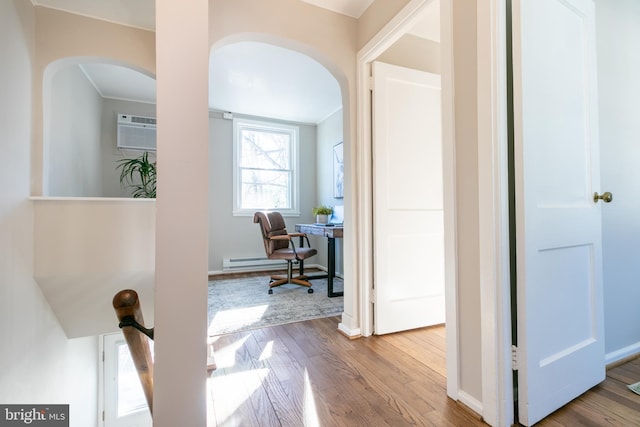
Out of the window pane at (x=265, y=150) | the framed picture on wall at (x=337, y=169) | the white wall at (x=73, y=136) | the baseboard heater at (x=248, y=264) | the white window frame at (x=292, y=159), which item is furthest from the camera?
the window pane at (x=265, y=150)

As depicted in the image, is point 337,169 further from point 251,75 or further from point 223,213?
point 223,213

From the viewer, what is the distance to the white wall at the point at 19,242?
4.36 feet

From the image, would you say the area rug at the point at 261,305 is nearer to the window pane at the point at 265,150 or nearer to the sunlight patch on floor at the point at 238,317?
the sunlight patch on floor at the point at 238,317

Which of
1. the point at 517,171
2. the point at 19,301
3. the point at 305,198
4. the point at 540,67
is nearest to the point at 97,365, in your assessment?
the point at 19,301

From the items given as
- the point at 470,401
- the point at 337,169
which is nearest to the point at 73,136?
the point at 337,169

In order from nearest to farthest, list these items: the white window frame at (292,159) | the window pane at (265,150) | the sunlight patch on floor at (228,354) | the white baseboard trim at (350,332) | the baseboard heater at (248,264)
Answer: the sunlight patch on floor at (228,354)
the white baseboard trim at (350,332)
the baseboard heater at (248,264)
the white window frame at (292,159)
the window pane at (265,150)

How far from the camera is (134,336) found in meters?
0.82

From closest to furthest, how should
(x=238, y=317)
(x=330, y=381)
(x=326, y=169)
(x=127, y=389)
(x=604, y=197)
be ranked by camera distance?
(x=604, y=197) < (x=330, y=381) < (x=238, y=317) < (x=127, y=389) < (x=326, y=169)

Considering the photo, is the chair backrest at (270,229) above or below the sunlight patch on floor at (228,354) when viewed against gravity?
above

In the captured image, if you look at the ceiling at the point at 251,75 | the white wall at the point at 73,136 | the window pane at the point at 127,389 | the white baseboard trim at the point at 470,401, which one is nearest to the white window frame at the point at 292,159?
the ceiling at the point at 251,75

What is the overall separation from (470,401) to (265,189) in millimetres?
3834

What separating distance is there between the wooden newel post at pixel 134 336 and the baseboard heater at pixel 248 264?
3397 millimetres

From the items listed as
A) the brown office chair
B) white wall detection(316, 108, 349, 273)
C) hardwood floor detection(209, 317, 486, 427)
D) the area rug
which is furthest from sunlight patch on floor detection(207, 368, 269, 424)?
white wall detection(316, 108, 349, 273)

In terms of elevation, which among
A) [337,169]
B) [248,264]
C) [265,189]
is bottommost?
[248,264]
